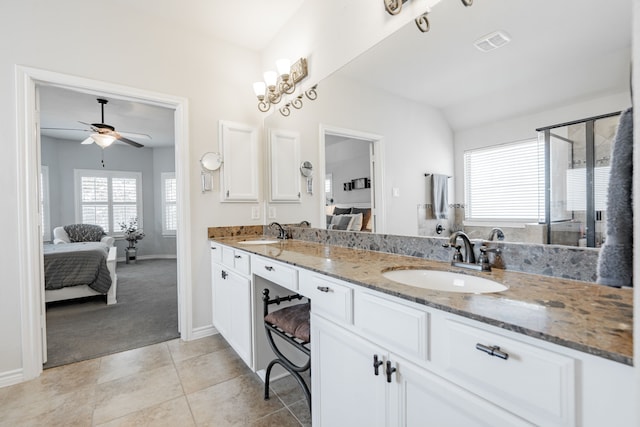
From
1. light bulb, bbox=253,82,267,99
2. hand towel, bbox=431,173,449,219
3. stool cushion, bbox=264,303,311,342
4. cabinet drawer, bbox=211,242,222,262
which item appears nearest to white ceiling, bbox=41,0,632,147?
hand towel, bbox=431,173,449,219

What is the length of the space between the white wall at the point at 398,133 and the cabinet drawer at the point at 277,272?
0.60m

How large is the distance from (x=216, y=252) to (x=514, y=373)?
7.23 ft

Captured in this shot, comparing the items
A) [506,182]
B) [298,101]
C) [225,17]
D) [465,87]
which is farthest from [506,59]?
[225,17]

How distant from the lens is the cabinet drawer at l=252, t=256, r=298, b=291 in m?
1.44

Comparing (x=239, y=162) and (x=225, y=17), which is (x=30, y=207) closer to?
(x=239, y=162)

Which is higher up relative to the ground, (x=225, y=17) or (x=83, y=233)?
(x=225, y=17)

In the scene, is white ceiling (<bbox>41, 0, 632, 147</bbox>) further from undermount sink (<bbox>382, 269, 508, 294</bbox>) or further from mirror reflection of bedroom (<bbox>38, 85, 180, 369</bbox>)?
mirror reflection of bedroom (<bbox>38, 85, 180, 369</bbox>)

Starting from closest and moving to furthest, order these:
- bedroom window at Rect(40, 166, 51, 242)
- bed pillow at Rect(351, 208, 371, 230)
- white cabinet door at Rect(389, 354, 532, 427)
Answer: white cabinet door at Rect(389, 354, 532, 427) → bed pillow at Rect(351, 208, 371, 230) → bedroom window at Rect(40, 166, 51, 242)

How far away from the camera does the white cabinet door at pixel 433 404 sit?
698 millimetres

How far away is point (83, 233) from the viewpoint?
546 cm

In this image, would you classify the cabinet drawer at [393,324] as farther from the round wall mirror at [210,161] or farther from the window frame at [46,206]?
the window frame at [46,206]

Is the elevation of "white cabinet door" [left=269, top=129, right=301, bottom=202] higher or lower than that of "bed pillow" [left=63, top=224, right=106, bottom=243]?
higher

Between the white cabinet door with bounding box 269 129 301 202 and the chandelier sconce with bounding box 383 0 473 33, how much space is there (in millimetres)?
1139

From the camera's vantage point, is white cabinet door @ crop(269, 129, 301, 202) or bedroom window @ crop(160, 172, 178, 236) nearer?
white cabinet door @ crop(269, 129, 301, 202)
